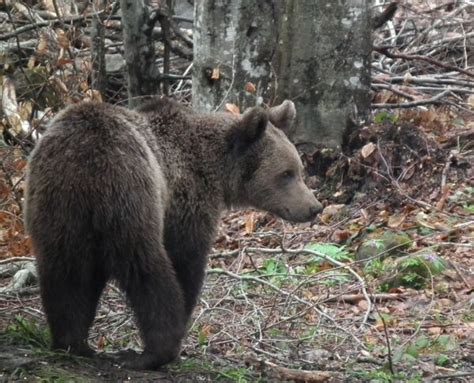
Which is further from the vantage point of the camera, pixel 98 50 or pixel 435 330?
pixel 98 50

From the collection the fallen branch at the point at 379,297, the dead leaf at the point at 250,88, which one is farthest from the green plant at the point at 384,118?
the fallen branch at the point at 379,297

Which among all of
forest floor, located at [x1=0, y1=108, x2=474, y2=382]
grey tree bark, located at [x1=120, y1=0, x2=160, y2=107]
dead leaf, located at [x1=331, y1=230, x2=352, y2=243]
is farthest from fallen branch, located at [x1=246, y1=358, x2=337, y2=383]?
grey tree bark, located at [x1=120, y1=0, x2=160, y2=107]

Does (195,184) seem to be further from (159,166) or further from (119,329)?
(119,329)

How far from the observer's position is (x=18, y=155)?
8.84 m

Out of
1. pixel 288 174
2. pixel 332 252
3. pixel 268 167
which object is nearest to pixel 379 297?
pixel 332 252

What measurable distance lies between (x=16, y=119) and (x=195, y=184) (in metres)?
3.45

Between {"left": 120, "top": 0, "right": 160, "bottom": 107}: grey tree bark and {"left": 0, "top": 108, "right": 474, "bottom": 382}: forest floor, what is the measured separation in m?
1.61

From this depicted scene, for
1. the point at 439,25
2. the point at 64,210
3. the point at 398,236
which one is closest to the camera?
the point at 64,210

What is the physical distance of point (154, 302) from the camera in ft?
17.4

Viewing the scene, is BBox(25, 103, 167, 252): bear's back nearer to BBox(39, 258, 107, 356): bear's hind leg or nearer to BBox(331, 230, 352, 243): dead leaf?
BBox(39, 258, 107, 356): bear's hind leg

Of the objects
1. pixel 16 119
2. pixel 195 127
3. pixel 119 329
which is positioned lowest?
pixel 119 329

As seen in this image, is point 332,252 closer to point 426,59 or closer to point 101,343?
point 101,343

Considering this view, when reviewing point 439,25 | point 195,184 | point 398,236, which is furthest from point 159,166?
point 439,25

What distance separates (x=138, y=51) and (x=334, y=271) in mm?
3941
